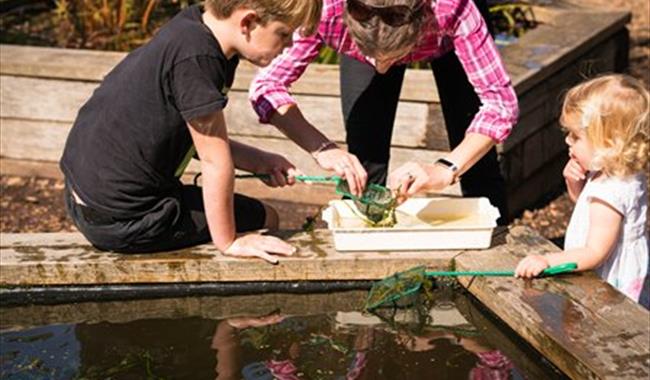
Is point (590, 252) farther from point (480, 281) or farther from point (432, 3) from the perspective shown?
point (432, 3)

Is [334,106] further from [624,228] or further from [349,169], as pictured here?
[624,228]

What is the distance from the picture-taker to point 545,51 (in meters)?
5.14

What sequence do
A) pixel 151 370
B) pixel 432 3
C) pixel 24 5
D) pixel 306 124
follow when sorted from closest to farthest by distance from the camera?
pixel 151 370
pixel 432 3
pixel 306 124
pixel 24 5

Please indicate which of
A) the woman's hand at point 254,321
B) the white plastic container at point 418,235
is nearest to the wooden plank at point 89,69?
the white plastic container at point 418,235

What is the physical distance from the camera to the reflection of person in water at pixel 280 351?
10.1 ft

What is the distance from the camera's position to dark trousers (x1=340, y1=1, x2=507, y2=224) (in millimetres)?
3861

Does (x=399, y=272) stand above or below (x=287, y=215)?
above

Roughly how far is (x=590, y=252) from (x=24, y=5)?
4.16 m

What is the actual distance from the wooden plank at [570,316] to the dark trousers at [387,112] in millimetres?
510

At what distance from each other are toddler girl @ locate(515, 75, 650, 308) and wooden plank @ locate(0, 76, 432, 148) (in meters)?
1.46

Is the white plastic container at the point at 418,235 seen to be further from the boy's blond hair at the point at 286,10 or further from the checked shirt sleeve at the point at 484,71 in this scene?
the boy's blond hair at the point at 286,10

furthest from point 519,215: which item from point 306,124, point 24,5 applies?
point 24,5

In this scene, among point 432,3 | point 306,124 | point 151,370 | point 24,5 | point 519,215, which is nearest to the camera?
point 151,370

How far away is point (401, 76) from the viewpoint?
3918mm
